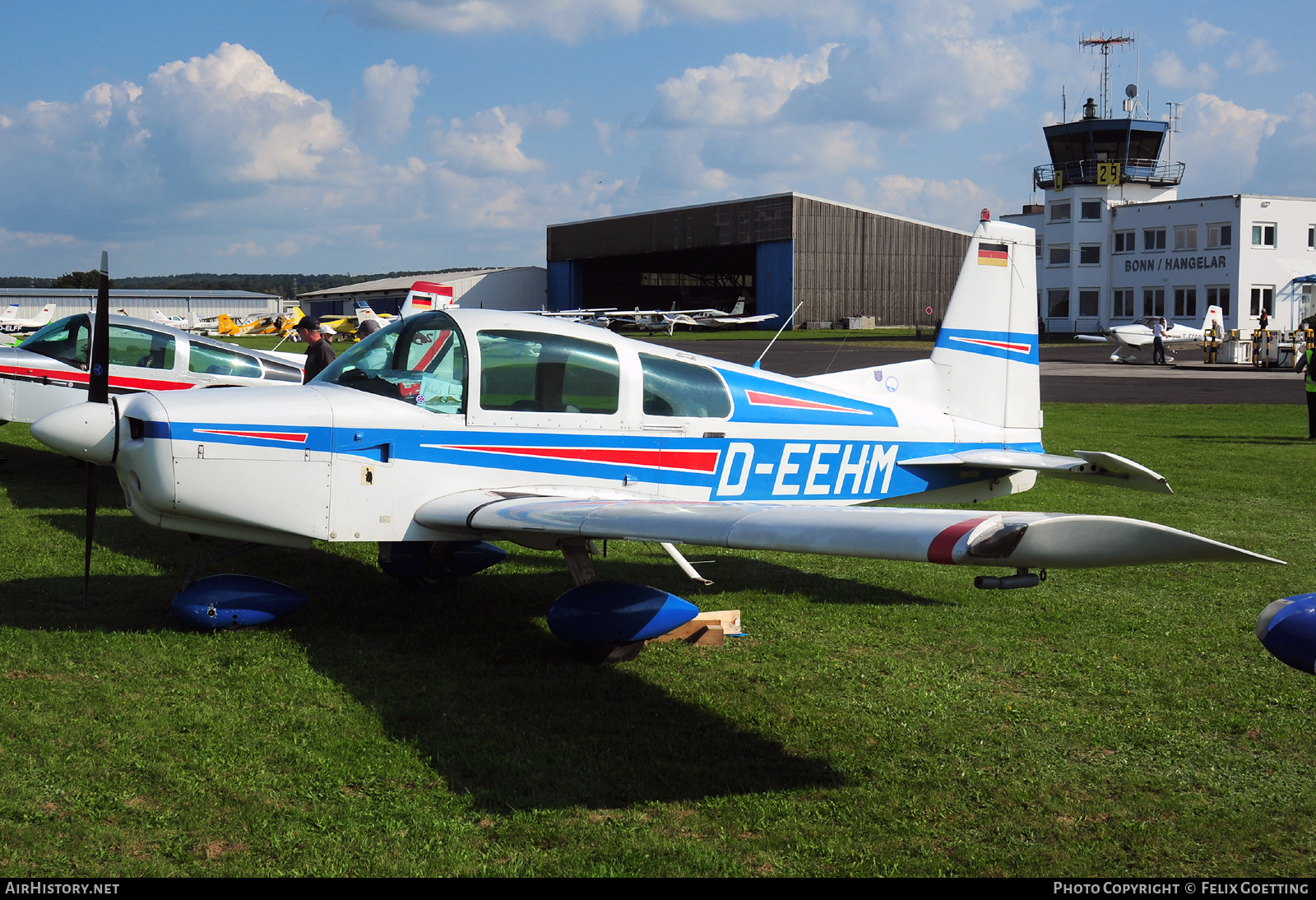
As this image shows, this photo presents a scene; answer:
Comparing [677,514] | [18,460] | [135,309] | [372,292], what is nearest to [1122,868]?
[677,514]

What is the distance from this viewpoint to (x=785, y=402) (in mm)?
6660

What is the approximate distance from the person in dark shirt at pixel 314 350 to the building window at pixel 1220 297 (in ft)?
170

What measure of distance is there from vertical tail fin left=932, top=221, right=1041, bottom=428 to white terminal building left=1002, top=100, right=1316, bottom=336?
4756 centimetres

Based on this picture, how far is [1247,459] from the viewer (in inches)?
553

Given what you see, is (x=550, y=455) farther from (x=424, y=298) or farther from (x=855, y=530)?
(x=424, y=298)

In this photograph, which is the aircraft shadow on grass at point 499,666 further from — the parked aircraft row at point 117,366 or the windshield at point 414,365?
the parked aircraft row at point 117,366

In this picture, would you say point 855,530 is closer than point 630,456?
Yes

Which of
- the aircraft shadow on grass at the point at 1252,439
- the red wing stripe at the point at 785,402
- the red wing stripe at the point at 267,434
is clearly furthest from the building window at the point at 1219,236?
the red wing stripe at the point at 267,434

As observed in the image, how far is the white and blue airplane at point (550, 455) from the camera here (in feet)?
17.2

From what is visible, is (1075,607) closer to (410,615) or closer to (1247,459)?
(410,615)

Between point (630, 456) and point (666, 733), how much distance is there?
6.69ft

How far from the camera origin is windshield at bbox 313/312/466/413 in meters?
5.78

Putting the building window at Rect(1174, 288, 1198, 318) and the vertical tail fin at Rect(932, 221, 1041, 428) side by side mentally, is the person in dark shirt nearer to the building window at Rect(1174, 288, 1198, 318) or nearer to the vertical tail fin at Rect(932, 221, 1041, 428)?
the vertical tail fin at Rect(932, 221, 1041, 428)

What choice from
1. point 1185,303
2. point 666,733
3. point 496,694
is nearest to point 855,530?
point 666,733
